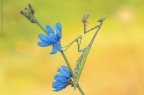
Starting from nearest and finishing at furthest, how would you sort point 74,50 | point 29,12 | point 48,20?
point 29,12 < point 48,20 < point 74,50

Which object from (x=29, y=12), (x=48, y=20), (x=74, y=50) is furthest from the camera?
(x=74, y=50)

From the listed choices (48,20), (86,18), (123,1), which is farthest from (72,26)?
(86,18)

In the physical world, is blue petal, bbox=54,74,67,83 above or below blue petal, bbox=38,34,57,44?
below

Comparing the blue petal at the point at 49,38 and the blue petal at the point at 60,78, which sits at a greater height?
the blue petal at the point at 49,38

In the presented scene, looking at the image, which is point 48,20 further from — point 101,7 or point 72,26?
point 101,7

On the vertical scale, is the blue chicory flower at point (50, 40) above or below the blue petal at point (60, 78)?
above

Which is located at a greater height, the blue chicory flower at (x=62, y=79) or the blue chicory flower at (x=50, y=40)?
the blue chicory flower at (x=50, y=40)

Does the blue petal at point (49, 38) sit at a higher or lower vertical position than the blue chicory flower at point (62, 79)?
higher

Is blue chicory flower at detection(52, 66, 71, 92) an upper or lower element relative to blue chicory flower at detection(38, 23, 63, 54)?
lower
